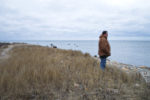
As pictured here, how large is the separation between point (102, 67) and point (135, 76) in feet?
4.86

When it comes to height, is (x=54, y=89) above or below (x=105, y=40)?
below

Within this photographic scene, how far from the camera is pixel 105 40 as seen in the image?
462 centimetres

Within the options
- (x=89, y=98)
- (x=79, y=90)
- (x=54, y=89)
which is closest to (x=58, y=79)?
(x=54, y=89)

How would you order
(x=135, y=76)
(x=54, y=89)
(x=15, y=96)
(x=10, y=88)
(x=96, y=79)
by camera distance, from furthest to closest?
(x=135, y=76) < (x=96, y=79) < (x=54, y=89) < (x=10, y=88) < (x=15, y=96)

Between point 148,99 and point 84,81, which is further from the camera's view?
point 84,81

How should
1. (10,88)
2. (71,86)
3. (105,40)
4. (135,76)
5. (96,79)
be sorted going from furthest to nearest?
(105,40)
(135,76)
(96,79)
(71,86)
(10,88)

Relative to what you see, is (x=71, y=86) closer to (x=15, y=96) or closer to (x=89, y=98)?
(x=89, y=98)

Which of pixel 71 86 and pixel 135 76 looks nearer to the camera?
pixel 71 86

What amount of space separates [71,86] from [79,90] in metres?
0.32

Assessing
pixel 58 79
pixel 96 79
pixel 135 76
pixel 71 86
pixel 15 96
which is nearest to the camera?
pixel 15 96

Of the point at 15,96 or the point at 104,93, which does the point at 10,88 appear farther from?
the point at 104,93

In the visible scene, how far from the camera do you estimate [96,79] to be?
350 cm

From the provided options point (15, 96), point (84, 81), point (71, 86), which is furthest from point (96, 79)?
point (15, 96)

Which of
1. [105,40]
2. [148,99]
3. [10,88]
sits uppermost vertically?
[105,40]
